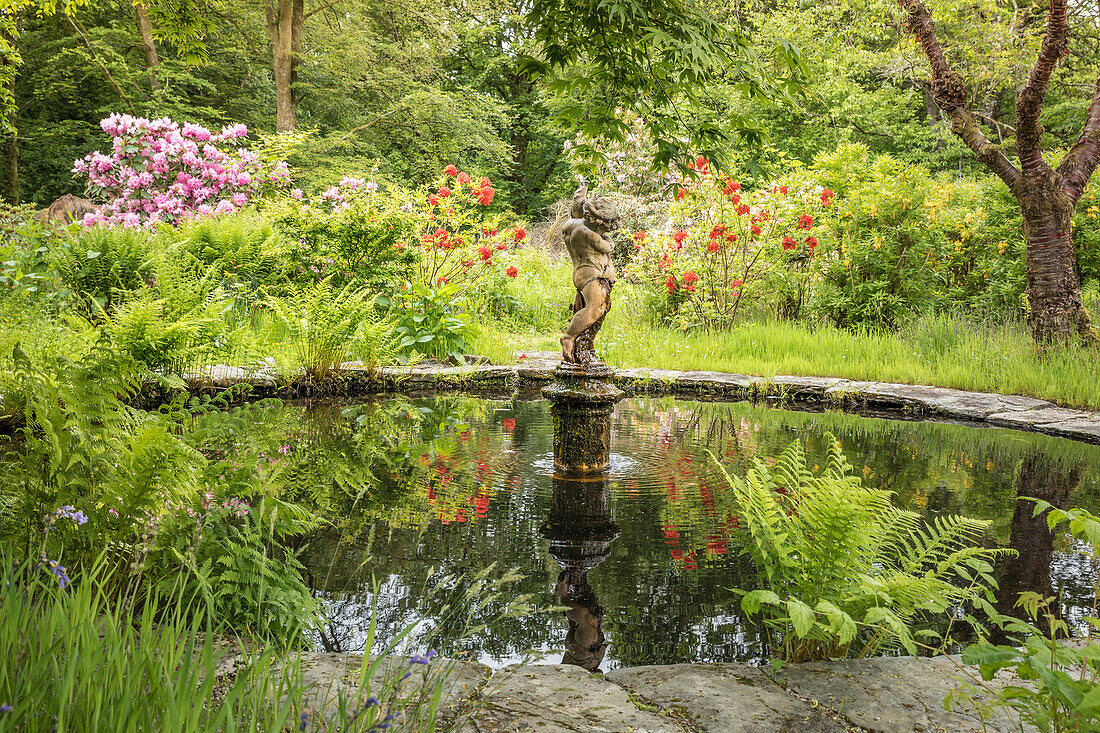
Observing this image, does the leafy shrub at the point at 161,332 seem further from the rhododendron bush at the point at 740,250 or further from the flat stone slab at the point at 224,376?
the rhododendron bush at the point at 740,250

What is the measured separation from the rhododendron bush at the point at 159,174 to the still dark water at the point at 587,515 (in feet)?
18.3

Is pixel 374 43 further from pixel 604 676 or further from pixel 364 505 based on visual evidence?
pixel 604 676

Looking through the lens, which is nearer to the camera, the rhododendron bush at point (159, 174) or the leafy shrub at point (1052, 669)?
the leafy shrub at point (1052, 669)

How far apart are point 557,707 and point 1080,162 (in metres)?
8.27

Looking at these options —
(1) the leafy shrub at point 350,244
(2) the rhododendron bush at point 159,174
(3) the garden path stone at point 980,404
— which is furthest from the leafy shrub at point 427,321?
(3) the garden path stone at point 980,404

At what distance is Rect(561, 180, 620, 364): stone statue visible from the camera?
12.5 ft

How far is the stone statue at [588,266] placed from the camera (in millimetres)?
3809

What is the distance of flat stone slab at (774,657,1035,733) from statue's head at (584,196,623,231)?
2551 millimetres

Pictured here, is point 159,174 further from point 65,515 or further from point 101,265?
point 65,515

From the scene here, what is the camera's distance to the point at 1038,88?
6844 mm

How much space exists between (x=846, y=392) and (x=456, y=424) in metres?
3.89

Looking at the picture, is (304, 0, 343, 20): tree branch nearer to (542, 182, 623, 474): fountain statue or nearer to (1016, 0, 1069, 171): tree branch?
(1016, 0, 1069, 171): tree branch

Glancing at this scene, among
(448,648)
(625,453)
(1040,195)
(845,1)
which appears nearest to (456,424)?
(625,453)

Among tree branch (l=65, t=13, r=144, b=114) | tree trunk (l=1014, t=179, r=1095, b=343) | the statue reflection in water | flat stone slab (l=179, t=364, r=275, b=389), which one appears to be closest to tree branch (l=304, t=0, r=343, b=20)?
tree branch (l=65, t=13, r=144, b=114)
